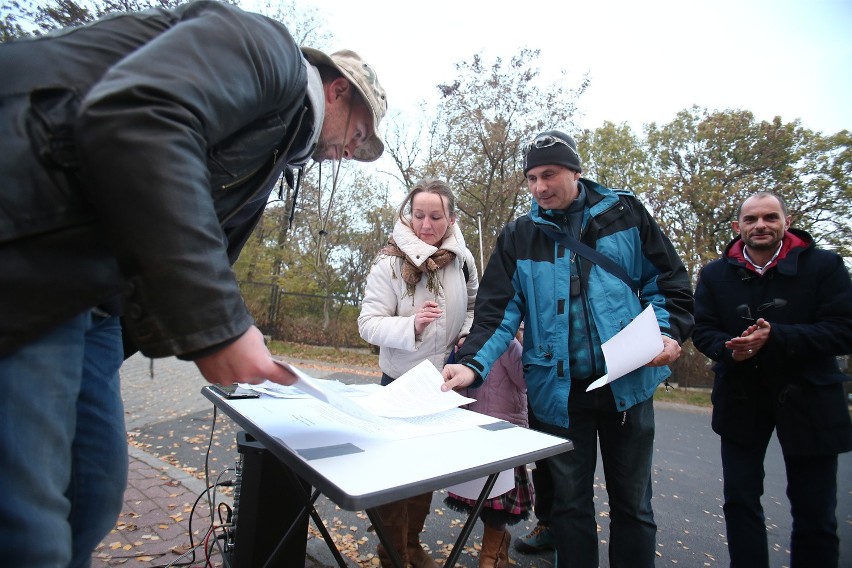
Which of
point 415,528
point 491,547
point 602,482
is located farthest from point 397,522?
point 602,482

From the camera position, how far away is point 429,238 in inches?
113

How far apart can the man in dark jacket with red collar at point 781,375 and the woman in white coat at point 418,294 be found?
4.87 feet

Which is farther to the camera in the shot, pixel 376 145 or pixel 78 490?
pixel 376 145

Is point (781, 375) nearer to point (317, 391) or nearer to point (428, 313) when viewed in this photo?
point (428, 313)

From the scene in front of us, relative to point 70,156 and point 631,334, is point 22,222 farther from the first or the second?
point 631,334

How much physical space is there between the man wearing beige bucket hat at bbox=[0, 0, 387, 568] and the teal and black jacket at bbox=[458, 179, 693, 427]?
1.47 metres

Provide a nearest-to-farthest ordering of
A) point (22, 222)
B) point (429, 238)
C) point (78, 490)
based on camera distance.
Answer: point (22, 222)
point (78, 490)
point (429, 238)

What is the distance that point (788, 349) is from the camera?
2.51 meters

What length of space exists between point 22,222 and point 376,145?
3.55 ft

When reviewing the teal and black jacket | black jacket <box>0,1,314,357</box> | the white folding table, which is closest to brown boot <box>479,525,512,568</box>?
the teal and black jacket

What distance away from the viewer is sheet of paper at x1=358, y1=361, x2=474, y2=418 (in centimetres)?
152

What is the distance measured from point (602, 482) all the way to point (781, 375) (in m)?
2.28

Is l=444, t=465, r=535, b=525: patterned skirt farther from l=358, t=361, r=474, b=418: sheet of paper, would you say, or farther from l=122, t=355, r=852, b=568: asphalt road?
l=358, t=361, r=474, b=418: sheet of paper

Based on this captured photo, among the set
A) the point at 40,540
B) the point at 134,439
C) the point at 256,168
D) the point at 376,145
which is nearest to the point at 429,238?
the point at 376,145
